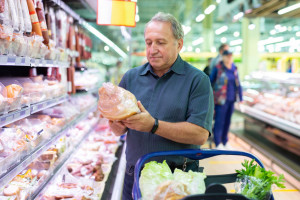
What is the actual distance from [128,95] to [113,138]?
3.45m

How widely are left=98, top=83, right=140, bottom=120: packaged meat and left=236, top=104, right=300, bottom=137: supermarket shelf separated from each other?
3749mm

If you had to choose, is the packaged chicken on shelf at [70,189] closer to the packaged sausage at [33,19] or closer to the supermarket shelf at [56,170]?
the supermarket shelf at [56,170]

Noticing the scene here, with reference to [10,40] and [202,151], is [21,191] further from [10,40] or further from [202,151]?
[202,151]

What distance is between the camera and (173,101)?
1813mm

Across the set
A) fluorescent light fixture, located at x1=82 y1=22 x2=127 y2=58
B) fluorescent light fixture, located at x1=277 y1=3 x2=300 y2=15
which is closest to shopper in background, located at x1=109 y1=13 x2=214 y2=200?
fluorescent light fixture, located at x1=82 y1=22 x2=127 y2=58

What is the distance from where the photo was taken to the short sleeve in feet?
5.68

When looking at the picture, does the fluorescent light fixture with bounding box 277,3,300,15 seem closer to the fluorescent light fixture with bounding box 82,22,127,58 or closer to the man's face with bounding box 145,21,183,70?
the fluorescent light fixture with bounding box 82,22,127,58

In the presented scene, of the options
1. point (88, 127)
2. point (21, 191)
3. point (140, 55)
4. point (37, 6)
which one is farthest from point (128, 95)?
point (140, 55)

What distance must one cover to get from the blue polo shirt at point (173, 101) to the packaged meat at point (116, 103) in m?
0.30

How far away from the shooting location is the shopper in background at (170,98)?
1.73 m

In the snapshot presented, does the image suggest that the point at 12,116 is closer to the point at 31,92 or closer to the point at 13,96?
the point at 13,96

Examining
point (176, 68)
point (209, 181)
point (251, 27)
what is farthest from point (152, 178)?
point (251, 27)

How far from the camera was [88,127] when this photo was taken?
4305 mm

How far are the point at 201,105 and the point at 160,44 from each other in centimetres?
47
